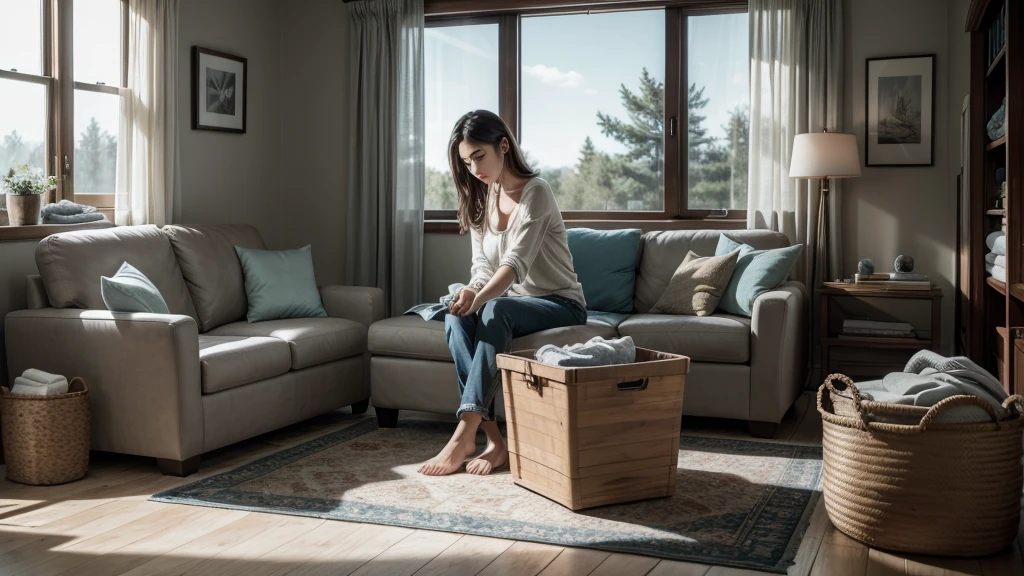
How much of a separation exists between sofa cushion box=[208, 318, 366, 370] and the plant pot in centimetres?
86

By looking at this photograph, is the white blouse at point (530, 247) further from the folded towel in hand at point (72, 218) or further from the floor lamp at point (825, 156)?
the folded towel in hand at point (72, 218)

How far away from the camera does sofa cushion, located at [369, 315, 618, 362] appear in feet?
12.7

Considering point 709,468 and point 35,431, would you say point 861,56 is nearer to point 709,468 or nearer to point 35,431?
point 709,468

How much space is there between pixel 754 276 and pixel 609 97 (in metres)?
1.63

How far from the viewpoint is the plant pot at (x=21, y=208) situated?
384 cm

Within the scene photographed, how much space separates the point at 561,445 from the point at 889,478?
90cm

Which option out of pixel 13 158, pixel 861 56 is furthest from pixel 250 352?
pixel 861 56

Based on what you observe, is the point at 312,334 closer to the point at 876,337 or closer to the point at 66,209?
the point at 66,209

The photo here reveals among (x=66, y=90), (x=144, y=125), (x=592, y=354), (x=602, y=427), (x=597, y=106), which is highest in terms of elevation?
(x=597, y=106)

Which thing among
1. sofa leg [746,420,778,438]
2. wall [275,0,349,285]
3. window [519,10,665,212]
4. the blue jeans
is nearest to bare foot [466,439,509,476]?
the blue jeans

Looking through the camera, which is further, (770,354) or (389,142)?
(389,142)

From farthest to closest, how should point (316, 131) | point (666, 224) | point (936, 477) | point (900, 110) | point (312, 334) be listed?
point (316, 131) < point (666, 224) < point (900, 110) < point (312, 334) < point (936, 477)

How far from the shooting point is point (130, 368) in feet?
10.8

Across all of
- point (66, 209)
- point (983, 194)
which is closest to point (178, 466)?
point (66, 209)
